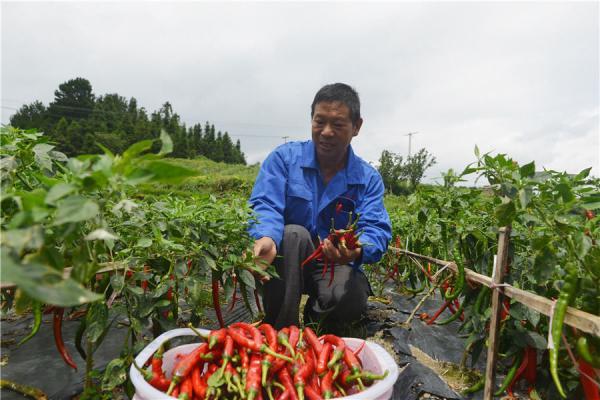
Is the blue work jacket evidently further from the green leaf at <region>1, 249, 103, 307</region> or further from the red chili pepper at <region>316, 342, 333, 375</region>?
the green leaf at <region>1, 249, 103, 307</region>

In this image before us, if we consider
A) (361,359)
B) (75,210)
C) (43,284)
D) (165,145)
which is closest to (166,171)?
(165,145)

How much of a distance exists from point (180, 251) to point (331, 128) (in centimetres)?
140

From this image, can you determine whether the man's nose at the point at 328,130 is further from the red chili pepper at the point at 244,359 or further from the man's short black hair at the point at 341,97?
the red chili pepper at the point at 244,359

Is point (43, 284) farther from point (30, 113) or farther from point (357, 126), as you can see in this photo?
point (30, 113)

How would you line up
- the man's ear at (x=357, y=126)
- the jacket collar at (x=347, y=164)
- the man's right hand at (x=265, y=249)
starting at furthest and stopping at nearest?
the man's ear at (x=357, y=126)
the jacket collar at (x=347, y=164)
the man's right hand at (x=265, y=249)

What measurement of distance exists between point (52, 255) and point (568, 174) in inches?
75.7

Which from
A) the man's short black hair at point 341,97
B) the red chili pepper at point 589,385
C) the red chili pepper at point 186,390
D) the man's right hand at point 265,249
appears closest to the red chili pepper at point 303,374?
the red chili pepper at point 186,390

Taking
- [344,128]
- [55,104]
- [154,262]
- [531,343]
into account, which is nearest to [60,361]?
[154,262]

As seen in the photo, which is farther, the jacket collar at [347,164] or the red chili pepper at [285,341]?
the jacket collar at [347,164]

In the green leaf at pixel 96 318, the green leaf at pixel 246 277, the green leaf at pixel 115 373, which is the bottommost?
the green leaf at pixel 115 373

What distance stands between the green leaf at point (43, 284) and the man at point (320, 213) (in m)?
1.49

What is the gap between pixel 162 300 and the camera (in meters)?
1.67

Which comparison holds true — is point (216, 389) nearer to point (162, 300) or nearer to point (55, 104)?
point (162, 300)

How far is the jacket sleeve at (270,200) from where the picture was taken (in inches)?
89.4
